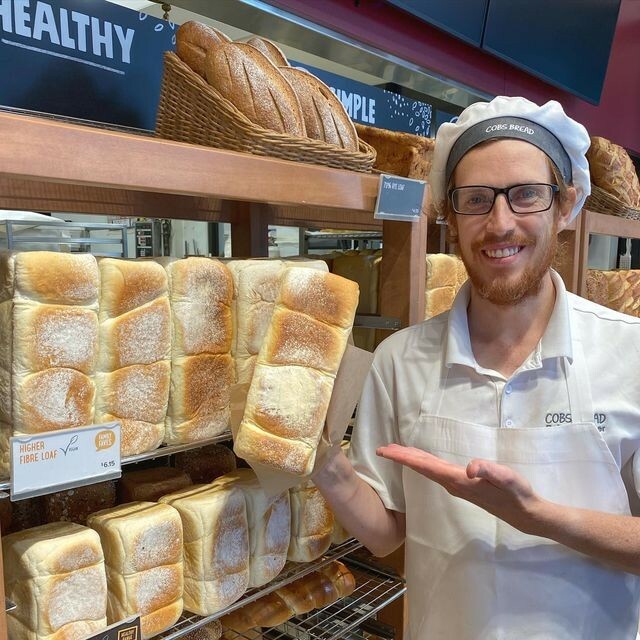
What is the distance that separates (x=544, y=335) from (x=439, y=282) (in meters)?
0.59

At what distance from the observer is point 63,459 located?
3.22ft

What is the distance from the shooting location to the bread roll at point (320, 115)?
57.6 inches

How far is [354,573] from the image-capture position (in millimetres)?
1787

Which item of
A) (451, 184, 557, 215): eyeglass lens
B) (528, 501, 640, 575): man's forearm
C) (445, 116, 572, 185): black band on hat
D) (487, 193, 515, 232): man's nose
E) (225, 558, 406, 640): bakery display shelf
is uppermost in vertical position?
(445, 116, 572, 185): black band on hat

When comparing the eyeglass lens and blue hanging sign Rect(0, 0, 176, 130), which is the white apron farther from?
blue hanging sign Rect(0, 0, 176, 130)

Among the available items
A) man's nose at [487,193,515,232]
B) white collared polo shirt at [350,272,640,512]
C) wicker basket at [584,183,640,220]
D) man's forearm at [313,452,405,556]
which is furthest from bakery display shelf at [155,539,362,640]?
wicker basket at [584,183,640,220]

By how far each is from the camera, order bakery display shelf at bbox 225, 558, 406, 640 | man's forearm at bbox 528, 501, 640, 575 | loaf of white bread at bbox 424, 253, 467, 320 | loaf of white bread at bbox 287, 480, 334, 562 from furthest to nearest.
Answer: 1. loaf of white bread at bbox 424, 253, 467, 320
2. bakery display shelf at bbox 225, 558, 406, 640
3. loaf of white bread at bbox 287, 480, 334, 562
4. man's forearm at bbox 528, 501, 640, 575

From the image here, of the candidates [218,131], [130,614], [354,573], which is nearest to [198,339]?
[218,131]

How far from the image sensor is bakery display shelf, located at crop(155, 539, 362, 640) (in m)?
1.23

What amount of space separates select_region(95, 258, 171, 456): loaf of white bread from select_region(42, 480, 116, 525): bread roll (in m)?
0.24

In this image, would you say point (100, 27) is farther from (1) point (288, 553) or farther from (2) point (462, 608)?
(2) point (462, 608)

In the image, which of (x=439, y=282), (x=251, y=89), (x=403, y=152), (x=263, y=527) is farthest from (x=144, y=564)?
(x=403, y=152)

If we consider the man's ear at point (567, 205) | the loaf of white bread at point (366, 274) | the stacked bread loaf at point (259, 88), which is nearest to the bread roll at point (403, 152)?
the loaf of white bread at point (366, 274)

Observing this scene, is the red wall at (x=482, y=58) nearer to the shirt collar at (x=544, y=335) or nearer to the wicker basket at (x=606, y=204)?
the wicker basket at (x=606, y=204)
